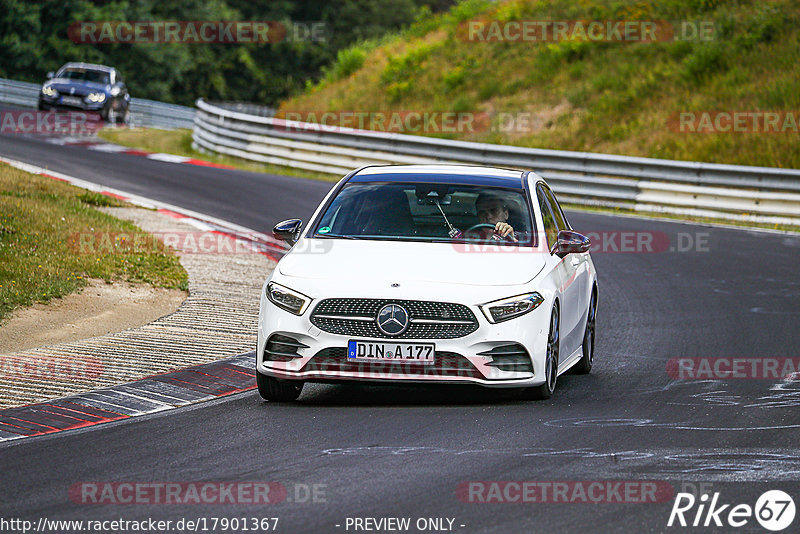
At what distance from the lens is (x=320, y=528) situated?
19.1ft

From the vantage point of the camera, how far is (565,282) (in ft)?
31.4

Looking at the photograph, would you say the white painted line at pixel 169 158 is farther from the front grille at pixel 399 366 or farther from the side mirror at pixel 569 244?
the front grille at pixel 399 366

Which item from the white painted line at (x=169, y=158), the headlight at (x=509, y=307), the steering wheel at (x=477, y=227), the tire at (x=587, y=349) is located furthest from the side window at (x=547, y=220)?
the white painted line at (x=169, y=158)

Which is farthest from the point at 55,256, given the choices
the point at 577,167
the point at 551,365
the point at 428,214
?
the point at 577,167

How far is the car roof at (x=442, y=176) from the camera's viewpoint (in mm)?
10023

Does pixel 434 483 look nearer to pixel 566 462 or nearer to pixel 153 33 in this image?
pixel 566 462

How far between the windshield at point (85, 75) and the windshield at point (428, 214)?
30.1 metres

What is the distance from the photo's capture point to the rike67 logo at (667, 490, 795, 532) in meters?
5.94

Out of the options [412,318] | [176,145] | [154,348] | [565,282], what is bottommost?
[176,145]

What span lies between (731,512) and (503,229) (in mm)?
3927

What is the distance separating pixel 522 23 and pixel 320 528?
115 feet

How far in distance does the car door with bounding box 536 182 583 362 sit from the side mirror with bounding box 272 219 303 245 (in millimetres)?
1886

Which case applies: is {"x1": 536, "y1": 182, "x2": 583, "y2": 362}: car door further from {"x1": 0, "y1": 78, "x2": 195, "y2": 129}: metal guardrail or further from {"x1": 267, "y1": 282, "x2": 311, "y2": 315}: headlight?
{"x1": 0, "y1": 78, "x2": 195, "y2": 129}: metal guardrail

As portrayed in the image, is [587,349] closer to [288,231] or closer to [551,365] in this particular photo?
[551,365]
